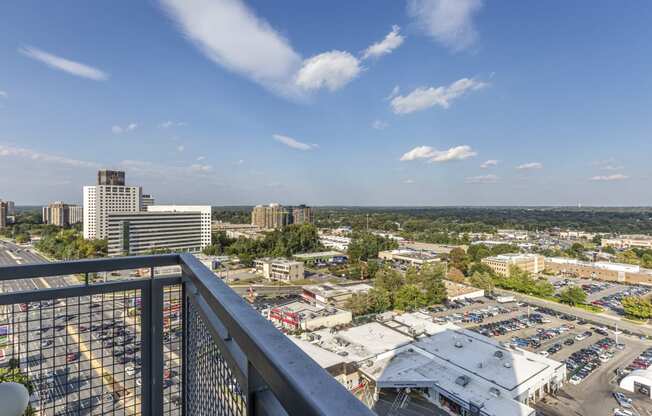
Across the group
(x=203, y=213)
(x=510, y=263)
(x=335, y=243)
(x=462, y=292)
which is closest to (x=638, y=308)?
(x=462, y=292)

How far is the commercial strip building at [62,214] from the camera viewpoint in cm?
2762

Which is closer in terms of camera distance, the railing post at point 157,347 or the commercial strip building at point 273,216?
the railing post at point 157,347

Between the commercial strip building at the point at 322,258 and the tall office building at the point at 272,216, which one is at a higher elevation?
the tall office building at the point at 272,216

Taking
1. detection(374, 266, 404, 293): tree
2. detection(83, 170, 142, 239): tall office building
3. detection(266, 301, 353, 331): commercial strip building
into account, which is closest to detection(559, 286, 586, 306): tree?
detection(374, 266, 404, 293): tree

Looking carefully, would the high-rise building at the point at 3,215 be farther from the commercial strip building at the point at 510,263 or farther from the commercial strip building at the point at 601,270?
the commercial strip building at the point at 601,270

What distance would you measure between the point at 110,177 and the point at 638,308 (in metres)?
27.6

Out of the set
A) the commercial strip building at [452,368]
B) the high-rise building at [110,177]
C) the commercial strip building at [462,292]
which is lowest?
the commercial strip building at [462,292]

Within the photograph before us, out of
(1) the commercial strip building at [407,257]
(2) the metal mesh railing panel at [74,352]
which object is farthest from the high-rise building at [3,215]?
(2) the metal mesh railing panel at [74,352]

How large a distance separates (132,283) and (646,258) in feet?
80.6

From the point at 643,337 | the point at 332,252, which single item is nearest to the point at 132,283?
the point at 643,337

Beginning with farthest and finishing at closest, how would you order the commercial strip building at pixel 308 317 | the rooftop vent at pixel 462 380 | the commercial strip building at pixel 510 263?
the commercial strip building at pixel 510 263, the commercial strip building at pixel 308 317, the rooftop vent at pixel 462 380

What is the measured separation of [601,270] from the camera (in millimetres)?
16156

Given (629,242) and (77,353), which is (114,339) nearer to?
(77,353)

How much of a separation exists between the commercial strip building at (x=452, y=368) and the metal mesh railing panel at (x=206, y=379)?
16.0 ft
